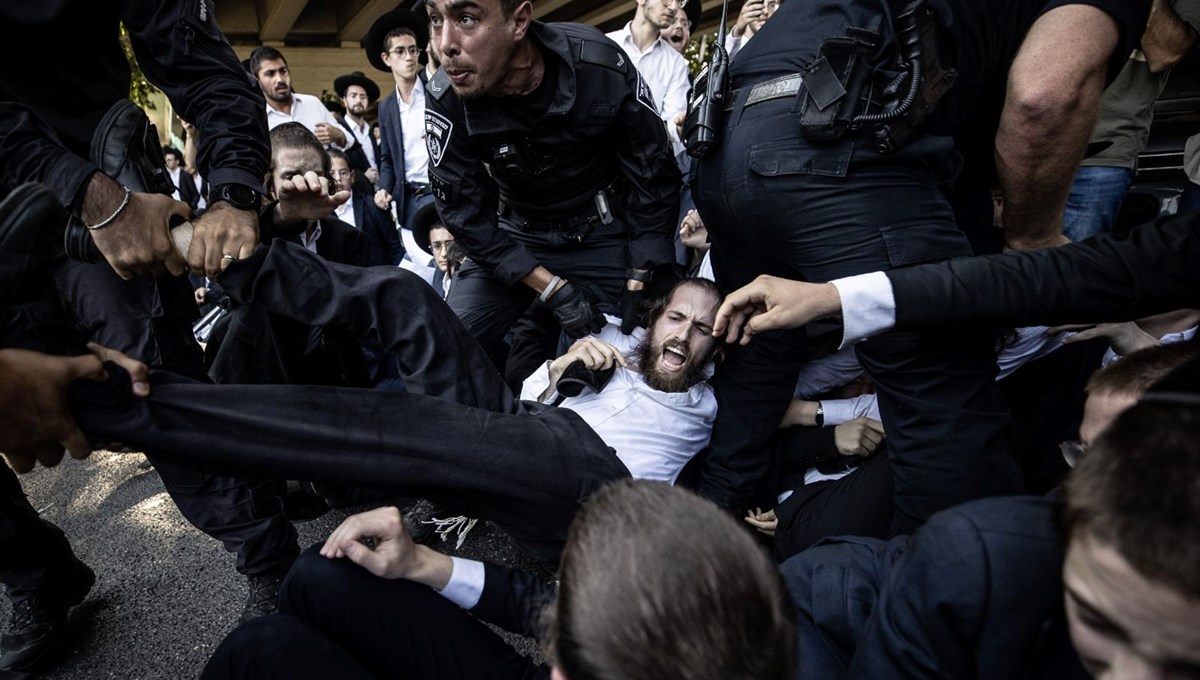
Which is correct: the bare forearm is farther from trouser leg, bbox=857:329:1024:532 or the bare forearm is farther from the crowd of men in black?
trouser leg, bbox=857:329:1024:532

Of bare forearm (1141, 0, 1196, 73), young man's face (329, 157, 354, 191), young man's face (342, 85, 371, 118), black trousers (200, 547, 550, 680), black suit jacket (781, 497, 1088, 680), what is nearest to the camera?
black suit jacket (781, 497, 1088, 680)

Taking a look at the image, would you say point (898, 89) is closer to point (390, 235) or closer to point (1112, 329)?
point (1112, 329)

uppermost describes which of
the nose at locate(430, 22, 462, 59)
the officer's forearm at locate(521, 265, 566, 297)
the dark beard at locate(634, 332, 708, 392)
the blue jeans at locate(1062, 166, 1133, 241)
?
the nose at locate(430, 22, 462, 59)

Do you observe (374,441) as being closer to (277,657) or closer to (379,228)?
(277,657)

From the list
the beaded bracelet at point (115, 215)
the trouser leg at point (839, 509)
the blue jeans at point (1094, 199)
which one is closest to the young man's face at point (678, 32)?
the blue jeans at point (1094, 199)

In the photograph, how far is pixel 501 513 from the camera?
5.16 feet

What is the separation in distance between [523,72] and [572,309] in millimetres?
840

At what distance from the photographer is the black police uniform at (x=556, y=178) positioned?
2311 mm

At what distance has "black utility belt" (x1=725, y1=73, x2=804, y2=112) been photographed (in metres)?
1.57

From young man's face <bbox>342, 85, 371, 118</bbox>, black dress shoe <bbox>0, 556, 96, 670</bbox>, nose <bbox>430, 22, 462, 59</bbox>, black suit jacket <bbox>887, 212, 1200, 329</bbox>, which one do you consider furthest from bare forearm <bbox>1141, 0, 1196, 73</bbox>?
young man's face <bbox>342, 85, 371, 118</bbox>

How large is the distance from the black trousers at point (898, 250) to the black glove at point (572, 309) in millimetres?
981

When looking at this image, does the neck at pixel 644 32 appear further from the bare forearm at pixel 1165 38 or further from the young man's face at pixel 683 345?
the bare forearm at pixel 1165 38

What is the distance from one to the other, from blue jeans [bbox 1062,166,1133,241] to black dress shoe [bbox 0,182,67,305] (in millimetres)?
2972

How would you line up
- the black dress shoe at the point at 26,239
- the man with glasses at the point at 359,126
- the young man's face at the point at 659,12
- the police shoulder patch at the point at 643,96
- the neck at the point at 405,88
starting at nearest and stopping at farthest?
the black dress shoe at the point at 26,239 < the police shoulder patch at the point at 643,96 < the young man's face at the point at 659,12 < the neck at the point at 405,88 < the man with glasses at the point at 359,126
